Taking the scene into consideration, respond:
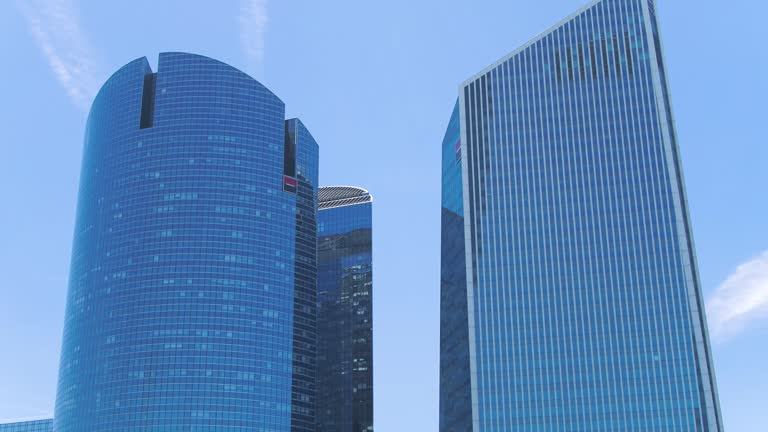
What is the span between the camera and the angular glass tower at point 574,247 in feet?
504

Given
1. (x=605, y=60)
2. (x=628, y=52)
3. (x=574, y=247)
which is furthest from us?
(x=605, y=60)

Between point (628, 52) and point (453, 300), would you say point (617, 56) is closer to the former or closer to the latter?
point (628, 52)

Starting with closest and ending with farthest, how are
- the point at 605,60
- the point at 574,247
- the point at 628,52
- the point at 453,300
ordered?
the point at 574,247, the point at 453,300, the point at 628,52, the point at 605,60

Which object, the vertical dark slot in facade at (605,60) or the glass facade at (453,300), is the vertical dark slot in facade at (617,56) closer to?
the vertical dark slot in facade at (605,60)

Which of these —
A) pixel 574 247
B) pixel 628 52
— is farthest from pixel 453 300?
pixel 628 52

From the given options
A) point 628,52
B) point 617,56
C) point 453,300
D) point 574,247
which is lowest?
point 453,300

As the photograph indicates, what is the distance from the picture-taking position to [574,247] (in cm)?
16450

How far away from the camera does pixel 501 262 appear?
16588 centimetres

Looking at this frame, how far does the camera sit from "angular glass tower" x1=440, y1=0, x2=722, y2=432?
6043 inches

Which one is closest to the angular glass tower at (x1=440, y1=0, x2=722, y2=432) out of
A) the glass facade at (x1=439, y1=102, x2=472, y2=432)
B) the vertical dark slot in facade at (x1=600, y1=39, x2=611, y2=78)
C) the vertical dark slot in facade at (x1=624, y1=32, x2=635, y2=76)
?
the vertical dark slot in facade at (x1=624, y1=32, x2=635, y2=76)

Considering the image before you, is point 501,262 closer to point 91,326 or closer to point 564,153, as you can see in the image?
point 564,153

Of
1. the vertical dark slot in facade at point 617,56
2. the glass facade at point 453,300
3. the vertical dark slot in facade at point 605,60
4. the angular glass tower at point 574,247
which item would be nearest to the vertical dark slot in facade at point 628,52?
the angular glass tower at point 574,247

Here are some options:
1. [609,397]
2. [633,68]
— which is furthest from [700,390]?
[633,68]

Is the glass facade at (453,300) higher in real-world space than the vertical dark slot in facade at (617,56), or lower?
lower
